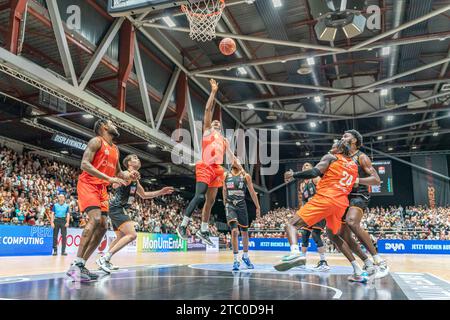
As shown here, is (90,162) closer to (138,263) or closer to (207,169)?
(207,169)

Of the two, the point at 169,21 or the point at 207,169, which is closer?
the point at 207,169

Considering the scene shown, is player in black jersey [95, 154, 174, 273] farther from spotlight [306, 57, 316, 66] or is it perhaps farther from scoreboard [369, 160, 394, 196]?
scoreboard [369, 160, 394, 196]

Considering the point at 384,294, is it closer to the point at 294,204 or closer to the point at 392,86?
the point at 392,86

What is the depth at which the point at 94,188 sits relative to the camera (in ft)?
18.8

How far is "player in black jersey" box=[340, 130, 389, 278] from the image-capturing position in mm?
5992

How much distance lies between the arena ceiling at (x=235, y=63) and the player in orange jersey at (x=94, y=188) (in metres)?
6.69

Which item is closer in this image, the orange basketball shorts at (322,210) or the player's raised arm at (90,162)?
the player's raised arm at (90,162)

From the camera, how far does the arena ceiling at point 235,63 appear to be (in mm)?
14586

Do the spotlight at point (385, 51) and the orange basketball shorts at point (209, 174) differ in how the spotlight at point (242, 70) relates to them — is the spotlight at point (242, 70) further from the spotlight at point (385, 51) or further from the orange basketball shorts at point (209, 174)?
the orange basketball shorts at point (209, 174)

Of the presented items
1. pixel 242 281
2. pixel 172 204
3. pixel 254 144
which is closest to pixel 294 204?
pixel 254 144

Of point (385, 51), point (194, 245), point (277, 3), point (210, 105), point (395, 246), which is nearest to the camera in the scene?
point (210, 105)

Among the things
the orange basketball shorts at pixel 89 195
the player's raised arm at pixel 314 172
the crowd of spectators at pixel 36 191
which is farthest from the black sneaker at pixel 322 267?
the crowd of spectators at pixel 36 191

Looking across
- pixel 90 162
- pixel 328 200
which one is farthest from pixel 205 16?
pixel 328 200

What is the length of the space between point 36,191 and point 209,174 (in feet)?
42.1
